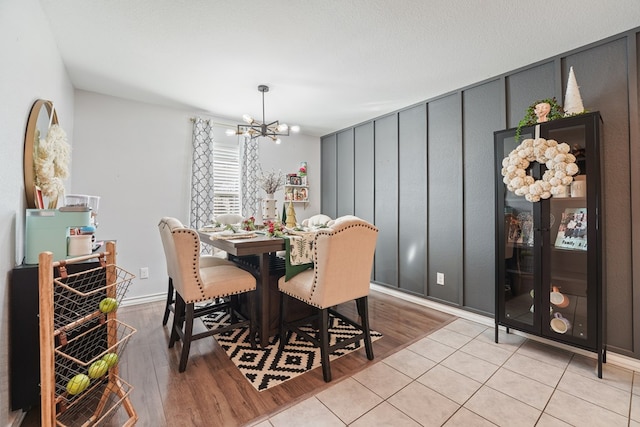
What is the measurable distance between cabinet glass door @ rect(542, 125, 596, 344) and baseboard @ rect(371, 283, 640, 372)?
0.29m

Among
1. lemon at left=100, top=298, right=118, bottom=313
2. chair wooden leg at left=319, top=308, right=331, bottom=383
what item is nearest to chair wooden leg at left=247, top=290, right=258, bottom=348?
chair wooden leg at left=319, top=308, right=331, bottom=383

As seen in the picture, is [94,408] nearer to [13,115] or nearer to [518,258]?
[13,115]

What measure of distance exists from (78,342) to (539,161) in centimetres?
335

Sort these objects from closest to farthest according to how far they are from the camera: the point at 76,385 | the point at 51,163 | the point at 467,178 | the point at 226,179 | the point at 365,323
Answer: the point at 76,385 → the point at 51,163 → the point at 365,323 → the point at 467,178 → the point at 226,179

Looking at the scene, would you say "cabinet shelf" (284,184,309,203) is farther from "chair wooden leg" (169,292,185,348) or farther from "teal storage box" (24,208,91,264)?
"teal storage box" (24,208,91,264)

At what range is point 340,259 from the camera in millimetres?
1919

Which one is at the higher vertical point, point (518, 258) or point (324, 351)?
point (518, 258)

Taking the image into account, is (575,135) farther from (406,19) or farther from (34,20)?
(34,20)

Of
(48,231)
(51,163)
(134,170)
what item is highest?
(134,170)

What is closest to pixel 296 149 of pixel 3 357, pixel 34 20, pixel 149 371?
pixel 34 20

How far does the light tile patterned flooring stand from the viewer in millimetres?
1562

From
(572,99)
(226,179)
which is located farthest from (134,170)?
(572,99)

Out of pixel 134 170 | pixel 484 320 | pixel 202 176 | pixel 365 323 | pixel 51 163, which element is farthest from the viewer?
pixel 202 176

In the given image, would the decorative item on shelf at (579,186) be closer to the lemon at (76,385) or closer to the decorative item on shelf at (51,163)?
the lemon at (76,385)
